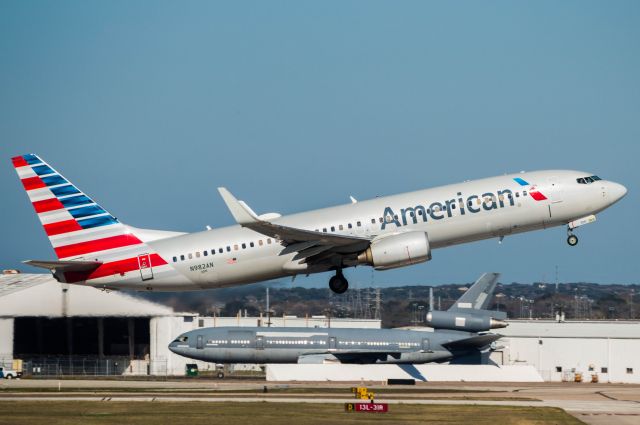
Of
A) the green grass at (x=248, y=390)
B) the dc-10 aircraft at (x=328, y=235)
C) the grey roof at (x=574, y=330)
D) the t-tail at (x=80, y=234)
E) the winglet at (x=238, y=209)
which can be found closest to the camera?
the winglet at (x=238, y=209)

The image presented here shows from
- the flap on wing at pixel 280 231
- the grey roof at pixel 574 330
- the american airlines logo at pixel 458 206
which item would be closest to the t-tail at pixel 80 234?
the flap on wing at pixel 280 231

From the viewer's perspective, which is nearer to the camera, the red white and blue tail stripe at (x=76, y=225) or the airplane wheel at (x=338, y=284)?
the airplane wheel at (x=338, y=284)

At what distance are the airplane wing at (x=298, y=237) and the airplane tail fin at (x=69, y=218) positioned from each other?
8649 millimetres

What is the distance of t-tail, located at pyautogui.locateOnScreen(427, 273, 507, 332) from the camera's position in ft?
317

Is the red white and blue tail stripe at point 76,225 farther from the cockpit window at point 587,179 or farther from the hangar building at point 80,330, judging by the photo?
the cockpit window at point 587,179

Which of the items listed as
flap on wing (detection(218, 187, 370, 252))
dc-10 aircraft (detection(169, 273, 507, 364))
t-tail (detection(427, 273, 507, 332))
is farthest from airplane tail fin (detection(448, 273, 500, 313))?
flap on wing (detection(218, 187, 370, 252))

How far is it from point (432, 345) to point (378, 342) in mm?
4578

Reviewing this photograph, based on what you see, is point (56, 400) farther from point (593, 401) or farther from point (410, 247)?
point (593, 401)

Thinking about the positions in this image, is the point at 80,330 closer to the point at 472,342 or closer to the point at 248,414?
the point at 472,342

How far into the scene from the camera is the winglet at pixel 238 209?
183ft

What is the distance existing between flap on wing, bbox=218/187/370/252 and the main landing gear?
2288 millimetres

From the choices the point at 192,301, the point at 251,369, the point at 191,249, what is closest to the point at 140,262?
the point at 191,249

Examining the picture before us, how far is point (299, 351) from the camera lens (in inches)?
3652

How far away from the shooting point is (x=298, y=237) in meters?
58.3
